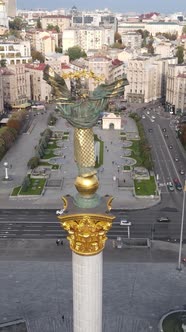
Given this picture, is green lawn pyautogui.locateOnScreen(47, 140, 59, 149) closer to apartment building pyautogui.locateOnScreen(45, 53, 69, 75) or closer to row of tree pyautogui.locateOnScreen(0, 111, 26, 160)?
row of tree pyautogui.locateOnScreen(0, 111, 26, 160)

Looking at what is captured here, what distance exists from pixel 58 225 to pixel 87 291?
38.2 metres

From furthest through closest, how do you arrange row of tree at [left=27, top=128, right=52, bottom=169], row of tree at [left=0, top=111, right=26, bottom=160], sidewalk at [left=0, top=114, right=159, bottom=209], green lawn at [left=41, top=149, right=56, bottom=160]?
row of tree at [left=0, top=111, right=26, bottom=160] < green lawn at [left=41, top=149, right=56, bottom=160] < row of tree at [left=27, top=128, right=52, bottom=169] < sidewalk at [left=0, top=114, right=159, bottom=209]

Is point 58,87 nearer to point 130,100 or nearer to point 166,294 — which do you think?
point 166,294

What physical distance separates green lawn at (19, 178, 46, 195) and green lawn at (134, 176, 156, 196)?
1565cm

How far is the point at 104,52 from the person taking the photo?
192 metres

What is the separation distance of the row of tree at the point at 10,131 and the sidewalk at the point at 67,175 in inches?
54.9

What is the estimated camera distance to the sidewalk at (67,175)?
65938mm

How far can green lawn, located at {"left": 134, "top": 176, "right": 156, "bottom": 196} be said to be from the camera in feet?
226

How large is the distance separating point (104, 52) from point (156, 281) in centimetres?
16058

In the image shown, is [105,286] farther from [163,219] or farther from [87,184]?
[87,184]

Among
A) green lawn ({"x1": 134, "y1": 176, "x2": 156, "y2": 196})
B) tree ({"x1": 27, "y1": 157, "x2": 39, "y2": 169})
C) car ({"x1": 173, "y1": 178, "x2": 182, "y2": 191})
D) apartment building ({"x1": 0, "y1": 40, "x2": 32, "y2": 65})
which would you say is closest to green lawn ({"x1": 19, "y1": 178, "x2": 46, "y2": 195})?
tree ({"x1": 27, "y1": 157, "x2": 39, "y2": 169})

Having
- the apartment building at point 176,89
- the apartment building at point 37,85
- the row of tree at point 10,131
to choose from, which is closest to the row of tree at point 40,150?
the row of tree at point 10,131

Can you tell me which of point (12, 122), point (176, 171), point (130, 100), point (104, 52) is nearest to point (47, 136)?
point (12, 122)

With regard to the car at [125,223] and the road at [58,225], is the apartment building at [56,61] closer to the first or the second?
the road at [58,225]
